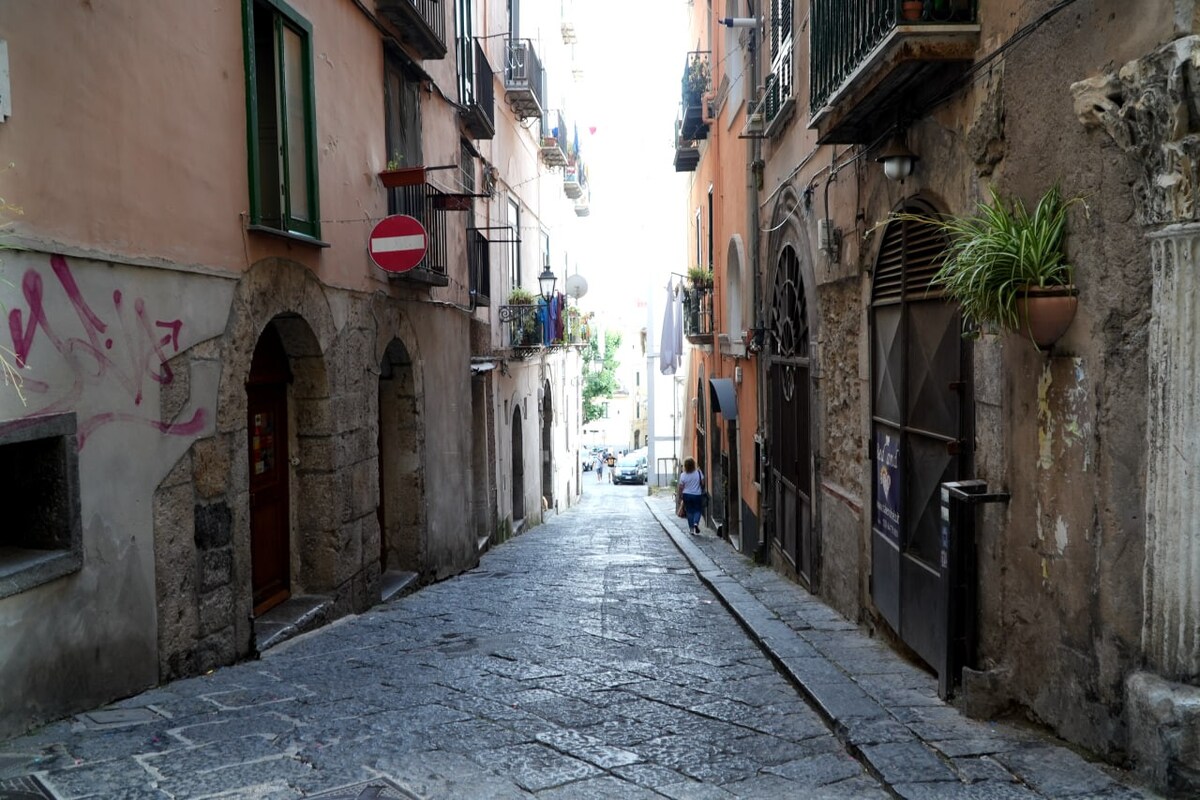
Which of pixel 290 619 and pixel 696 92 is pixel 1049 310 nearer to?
pixel 290 619

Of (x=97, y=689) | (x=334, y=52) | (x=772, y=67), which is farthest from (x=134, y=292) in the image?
(x=772, y=67)

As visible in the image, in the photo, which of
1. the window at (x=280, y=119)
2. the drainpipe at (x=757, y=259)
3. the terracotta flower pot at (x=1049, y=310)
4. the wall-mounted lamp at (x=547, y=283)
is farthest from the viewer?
the wall-mounted lamp at (x=547, y=283)

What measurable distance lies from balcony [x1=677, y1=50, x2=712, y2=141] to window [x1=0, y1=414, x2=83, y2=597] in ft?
48.7

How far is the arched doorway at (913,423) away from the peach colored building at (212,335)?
4194mm

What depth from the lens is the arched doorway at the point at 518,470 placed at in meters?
19.2

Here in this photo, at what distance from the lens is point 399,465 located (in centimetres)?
1033

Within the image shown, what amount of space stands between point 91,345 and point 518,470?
14754mm

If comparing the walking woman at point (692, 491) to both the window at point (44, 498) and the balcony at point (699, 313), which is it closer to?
the balcony at point (699, 313)

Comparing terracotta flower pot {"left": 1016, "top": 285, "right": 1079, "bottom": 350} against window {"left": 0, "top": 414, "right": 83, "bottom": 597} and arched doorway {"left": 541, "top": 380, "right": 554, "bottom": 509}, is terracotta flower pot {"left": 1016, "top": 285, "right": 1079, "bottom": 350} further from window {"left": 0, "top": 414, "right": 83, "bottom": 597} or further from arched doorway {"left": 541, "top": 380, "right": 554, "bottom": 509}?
arched doorway {"left": 541, "top": 380, "right": 554, "bottom": 509}

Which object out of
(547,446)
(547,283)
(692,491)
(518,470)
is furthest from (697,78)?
(547,446)

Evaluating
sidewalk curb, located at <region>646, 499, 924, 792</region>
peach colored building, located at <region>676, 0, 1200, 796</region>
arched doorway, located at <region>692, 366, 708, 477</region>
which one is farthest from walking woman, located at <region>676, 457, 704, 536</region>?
peach colored building, located at <region>676, 0, 1200, 796</region>

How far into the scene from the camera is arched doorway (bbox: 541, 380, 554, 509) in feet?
76.8

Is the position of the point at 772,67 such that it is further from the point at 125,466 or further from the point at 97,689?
the point at 97,689

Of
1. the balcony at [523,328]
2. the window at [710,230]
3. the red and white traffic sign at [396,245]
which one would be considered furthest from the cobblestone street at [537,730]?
the window at [710,230]
